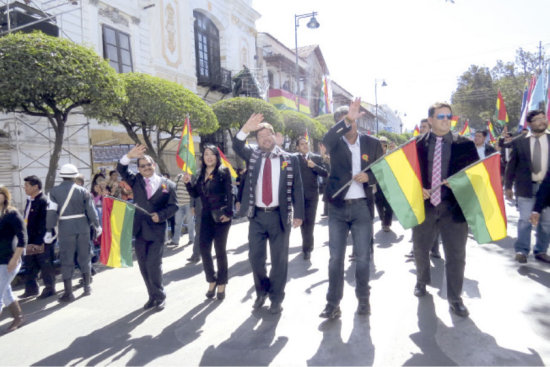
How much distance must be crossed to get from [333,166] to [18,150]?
410 inches

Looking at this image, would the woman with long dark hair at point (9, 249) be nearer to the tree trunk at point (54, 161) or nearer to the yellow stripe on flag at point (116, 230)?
the yellow stripe on flag at point (116, 230)

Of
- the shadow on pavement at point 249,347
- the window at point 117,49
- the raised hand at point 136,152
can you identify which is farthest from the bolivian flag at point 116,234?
the window at point 117,49

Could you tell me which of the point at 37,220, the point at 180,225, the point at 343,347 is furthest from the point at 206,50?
the point at 343,347

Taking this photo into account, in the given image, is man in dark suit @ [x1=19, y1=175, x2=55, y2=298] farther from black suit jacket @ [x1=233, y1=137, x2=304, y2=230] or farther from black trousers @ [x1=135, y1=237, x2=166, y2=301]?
black suit jacket @ [x1=233, y1=137, x2=304, y2=230]

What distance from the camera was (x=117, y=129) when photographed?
599 inches

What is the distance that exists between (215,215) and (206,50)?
19.0 meters

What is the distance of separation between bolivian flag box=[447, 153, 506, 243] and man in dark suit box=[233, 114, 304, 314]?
1.62 meters

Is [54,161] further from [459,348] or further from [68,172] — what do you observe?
[459,348]

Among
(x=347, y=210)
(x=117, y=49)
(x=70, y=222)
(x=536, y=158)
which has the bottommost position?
(x=70, y=222)

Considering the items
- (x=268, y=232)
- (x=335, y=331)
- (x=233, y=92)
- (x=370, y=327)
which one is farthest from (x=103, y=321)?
(x=233, y=92)

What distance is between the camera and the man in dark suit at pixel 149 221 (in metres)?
4.70

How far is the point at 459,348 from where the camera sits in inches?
128

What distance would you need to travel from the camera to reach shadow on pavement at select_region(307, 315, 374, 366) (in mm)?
3141

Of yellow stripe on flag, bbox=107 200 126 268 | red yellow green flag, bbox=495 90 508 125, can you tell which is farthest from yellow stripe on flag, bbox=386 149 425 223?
red yellow green flag, bbox=495 90 508 125
